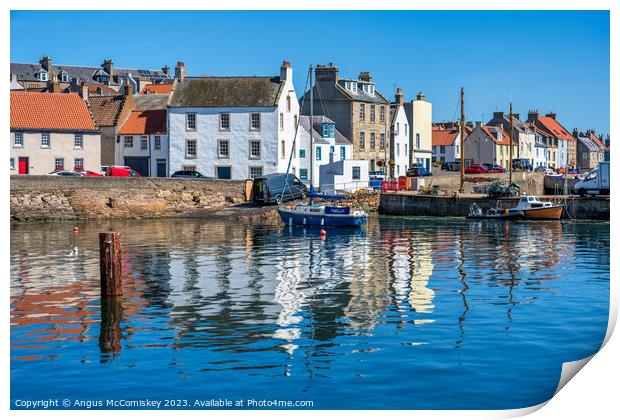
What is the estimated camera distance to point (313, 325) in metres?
22.4

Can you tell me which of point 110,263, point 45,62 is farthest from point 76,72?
point 110,263

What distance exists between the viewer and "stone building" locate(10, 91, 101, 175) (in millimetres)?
69188

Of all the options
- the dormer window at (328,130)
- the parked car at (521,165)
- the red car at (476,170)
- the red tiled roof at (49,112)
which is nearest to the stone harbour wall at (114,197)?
the red tiled roof at (49,112)

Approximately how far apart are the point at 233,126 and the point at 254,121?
5.93 feet

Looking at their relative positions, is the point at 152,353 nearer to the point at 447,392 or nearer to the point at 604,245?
the point at 447,392

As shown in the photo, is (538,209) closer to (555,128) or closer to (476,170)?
(476,170)

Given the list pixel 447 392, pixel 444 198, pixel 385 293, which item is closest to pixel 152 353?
pixel 447 392

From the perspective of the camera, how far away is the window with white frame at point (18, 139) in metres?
68.9

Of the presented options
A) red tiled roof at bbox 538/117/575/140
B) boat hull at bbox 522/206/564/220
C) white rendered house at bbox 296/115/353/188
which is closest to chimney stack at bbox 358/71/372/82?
white rendered house at bbox 296/115/353/188

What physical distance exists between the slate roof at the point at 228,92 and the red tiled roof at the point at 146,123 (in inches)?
116

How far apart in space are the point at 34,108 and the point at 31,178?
11.4 meters

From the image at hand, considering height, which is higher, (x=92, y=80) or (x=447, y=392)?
(x=92, y=80)

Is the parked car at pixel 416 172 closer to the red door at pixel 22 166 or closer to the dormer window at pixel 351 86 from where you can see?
the dormer window at pixel 351 86
